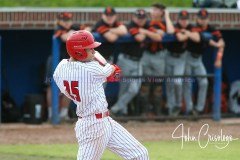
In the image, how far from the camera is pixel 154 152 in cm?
1038

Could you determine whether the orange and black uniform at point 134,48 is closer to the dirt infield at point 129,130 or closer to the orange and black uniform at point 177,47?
the orange and black uniform at point 177,47

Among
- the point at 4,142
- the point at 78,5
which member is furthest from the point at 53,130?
the point at 78,5

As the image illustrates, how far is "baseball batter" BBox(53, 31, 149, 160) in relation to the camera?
7.11m

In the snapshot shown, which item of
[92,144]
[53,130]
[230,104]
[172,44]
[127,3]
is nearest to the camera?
[92,144]

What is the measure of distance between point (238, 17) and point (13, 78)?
4.12 metres

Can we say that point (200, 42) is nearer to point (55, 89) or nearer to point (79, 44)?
point (55, 89)

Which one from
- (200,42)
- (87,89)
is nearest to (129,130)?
(200,42)

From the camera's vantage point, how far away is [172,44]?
13297 mm

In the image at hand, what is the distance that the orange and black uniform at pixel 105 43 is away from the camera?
41.8 feet

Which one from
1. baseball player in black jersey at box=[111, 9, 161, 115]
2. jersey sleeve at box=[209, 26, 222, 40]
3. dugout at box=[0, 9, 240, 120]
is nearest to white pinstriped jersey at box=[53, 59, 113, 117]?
baseball player in black jersey at box=[111, 9, 161, 115]

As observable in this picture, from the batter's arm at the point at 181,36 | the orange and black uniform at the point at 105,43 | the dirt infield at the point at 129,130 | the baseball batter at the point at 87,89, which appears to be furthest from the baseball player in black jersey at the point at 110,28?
the baseball batter at the point at 87,89

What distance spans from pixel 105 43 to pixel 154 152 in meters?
3.08

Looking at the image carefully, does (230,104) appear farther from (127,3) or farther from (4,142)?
(4,142)

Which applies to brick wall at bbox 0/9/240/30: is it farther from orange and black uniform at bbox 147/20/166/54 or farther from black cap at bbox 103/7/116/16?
black cap at bbox 103/7/116/16
